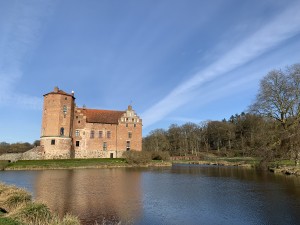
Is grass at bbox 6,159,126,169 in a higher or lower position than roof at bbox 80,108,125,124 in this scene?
lower

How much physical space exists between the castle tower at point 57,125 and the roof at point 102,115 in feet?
14.4

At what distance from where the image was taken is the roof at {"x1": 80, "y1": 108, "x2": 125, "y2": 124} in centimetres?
4631

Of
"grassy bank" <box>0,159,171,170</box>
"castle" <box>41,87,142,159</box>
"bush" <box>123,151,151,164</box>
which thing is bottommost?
"grassy bank" <box>0,159,171,170</box>

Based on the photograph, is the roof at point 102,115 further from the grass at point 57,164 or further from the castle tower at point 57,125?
the grass at point 57,164

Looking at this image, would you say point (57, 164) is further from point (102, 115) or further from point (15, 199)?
point (15, 199)

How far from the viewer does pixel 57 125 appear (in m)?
40.9

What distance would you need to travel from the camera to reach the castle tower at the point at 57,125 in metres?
40.5

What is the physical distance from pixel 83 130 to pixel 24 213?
3786 centimetres

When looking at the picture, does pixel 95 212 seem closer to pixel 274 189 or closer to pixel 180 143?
pixel 274 189

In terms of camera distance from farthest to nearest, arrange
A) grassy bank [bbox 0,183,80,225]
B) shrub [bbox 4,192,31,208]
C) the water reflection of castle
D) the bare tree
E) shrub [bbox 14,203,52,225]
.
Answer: the bare tree, the water reflection of castle, shrub [bbox 4,192,31,208], shrub [bbox 14,203,52,225], grassy bank [bbox 0,183,80,225]

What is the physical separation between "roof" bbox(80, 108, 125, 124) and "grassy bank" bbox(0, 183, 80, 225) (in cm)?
3488

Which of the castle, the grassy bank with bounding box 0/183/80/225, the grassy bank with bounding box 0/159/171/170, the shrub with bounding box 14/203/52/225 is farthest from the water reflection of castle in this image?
the castle

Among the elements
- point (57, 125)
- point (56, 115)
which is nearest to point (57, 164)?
point (57, 125)

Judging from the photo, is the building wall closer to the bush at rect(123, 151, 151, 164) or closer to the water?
the bush at rect(123, 151, 151, 164)
